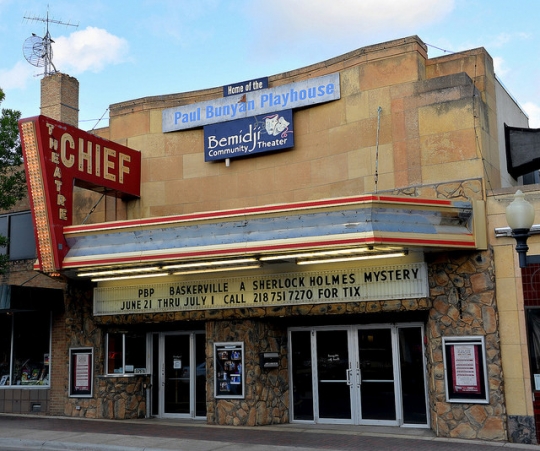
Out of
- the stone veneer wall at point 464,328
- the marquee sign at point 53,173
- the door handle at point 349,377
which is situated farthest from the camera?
the door handle at point 349,377

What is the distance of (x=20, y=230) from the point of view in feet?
66.0

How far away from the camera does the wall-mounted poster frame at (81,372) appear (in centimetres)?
1780

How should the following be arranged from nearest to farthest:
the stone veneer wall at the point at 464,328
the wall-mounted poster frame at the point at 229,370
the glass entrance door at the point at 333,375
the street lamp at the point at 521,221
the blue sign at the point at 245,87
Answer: the street lamp at the point at 521,221 → the stone veneer wall at the point at 464,328 → the glass entrance door at the point at 333,375 → the wall-mounted poster frame at the point at 229,370 → the blue sign at the point at 245,87

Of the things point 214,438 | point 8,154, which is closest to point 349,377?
point 214,438

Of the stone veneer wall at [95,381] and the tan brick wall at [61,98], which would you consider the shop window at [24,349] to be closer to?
the stone veneer wall at [95,381]

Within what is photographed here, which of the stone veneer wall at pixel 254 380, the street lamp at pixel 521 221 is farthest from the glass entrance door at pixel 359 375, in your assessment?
the street lamp at pixel 521 221

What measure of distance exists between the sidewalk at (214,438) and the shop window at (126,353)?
182cm

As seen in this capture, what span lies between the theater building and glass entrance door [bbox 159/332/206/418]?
0.13 ft

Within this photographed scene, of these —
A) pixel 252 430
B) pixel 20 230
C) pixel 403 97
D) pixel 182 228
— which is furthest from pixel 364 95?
pixel 20 230

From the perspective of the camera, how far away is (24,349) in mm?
19469

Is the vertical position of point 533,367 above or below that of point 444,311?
below

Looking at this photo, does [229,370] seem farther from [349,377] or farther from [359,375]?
[359,375]

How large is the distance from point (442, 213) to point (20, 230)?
1293 cm

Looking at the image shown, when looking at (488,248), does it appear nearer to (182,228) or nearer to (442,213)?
(442,213)
